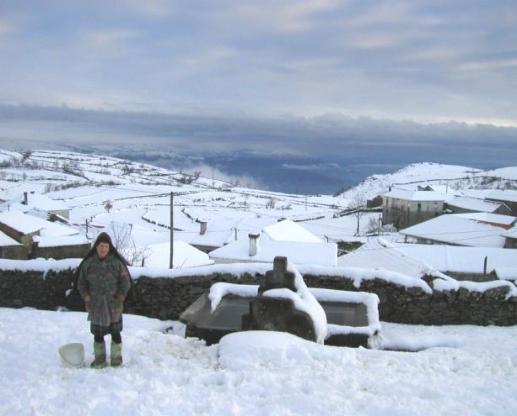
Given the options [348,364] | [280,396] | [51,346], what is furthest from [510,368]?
[51,346]

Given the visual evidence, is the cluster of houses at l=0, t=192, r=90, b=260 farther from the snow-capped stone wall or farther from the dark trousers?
the dark trousers

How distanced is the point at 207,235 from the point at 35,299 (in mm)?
38212

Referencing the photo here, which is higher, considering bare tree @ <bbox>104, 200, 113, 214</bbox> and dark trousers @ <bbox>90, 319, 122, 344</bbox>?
dark trousers @ <bbox>90, 319, 122, 344</bbox>


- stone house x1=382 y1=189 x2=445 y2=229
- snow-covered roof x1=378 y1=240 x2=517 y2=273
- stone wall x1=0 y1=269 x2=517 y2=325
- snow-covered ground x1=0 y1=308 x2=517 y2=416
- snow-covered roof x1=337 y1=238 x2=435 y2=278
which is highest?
snow-covered ground x1=0 y1=308 x2=517 y2=416

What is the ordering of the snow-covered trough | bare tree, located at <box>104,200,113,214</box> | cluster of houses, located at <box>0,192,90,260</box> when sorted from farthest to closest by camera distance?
bare tree, located at <box>104,200,113,214</box>
cluster of houses, located at <box>0,192,90,260</box>
the snow-covered trough

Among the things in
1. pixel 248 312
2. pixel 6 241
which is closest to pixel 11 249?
pixel 6 241

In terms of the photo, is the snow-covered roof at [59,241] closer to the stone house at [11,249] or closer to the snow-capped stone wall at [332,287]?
the stone house at [11,249]

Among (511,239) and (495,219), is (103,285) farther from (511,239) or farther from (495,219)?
(495,219)

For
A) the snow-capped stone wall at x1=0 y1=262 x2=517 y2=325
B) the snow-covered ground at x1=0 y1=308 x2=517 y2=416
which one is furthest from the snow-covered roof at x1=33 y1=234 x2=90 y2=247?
the snow-covered ground at x1=0 y1=308 x2=517 y2=416

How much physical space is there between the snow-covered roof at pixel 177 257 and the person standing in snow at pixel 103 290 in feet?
83.9

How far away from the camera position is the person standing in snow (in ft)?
24.1

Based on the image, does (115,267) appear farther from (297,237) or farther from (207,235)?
(207,235)

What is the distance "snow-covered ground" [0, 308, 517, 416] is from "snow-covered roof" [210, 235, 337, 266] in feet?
66.3

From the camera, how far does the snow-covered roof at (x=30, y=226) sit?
3856cm
